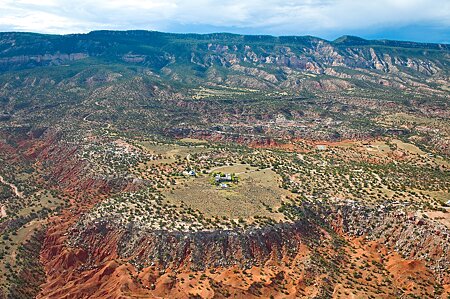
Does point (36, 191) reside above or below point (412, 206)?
below

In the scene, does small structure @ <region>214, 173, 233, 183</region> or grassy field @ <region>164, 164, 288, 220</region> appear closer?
grassy field @ <region>164, 164, 288, 220</region>

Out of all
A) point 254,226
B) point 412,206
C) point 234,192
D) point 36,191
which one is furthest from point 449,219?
point 36,191

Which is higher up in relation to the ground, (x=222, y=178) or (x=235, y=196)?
(x=222, y=178)

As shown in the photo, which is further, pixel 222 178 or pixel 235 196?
pixel 222 178

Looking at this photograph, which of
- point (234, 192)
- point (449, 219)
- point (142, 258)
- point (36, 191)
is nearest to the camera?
point (142, 258)

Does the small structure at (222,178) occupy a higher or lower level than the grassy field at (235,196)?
higher

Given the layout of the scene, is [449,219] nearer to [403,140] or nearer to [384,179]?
[384,179]

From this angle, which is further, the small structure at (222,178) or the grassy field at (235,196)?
the small structure at (222,178)

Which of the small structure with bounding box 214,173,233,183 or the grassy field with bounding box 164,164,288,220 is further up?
the small structure with bounding box 214,173,233,183
